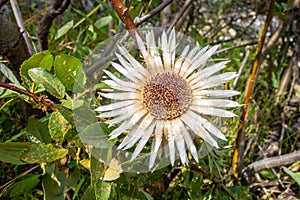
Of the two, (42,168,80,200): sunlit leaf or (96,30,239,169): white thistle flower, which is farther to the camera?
(42,168,80,200): sunlit leaf

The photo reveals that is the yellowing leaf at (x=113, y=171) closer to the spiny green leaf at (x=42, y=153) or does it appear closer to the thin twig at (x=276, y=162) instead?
the spiny green leaf at (x=42, y=153)

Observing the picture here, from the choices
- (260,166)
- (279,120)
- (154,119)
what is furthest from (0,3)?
(279,120)

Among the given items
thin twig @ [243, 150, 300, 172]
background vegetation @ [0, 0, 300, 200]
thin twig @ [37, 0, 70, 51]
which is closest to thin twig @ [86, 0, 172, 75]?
background vegetation @ [0, 0, 300, 200]

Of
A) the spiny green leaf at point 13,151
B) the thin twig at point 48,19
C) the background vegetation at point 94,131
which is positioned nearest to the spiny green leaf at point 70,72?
the background vegetation at point 94,131

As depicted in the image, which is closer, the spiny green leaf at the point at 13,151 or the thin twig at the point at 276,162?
the spiny green leaf at the point at 13,151

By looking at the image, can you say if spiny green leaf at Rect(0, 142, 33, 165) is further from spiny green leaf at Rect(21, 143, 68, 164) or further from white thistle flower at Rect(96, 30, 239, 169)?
white thistle flower at Rect(96, 30, 239, 169)

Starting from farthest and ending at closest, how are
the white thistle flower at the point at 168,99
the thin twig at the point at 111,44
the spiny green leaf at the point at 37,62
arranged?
1. the thin twig at the point at 111,44
2. the spiny green leaf at the point at 37,62
3. the white thistle flower at the point at 168,99
